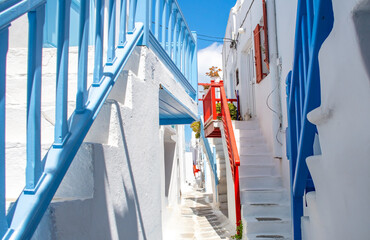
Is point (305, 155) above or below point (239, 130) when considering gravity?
below

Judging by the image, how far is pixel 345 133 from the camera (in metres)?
1.49

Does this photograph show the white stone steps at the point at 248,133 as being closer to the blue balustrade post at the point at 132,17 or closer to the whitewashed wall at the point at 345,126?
the blue balustrade post at the point at 132,17

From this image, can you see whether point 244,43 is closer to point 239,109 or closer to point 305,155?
point 239,109

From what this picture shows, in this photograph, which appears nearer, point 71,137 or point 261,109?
point 71,137

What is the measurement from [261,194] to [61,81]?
543 centimetres

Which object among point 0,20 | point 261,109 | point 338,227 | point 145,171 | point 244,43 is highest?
point 244,43

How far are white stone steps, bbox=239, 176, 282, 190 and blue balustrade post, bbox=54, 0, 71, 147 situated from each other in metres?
5.59

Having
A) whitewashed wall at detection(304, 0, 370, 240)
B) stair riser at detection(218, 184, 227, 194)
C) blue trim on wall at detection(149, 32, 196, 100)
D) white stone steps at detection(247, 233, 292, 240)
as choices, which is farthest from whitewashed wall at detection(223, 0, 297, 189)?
whitewashed wall at detection(304, 0, 370, 240)

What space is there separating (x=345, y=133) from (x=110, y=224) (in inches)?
47.3

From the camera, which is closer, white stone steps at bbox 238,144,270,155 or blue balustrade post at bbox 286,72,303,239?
blue balustrade post at bbox 286,72,303,239

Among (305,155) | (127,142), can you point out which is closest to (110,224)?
(127,142)

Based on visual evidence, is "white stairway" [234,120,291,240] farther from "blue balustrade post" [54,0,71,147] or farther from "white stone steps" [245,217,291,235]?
"blue balustrade post" [54,0,71,147]

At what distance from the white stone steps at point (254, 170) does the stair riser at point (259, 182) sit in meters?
0.25

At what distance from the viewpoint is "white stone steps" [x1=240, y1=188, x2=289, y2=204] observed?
6.02 meters
